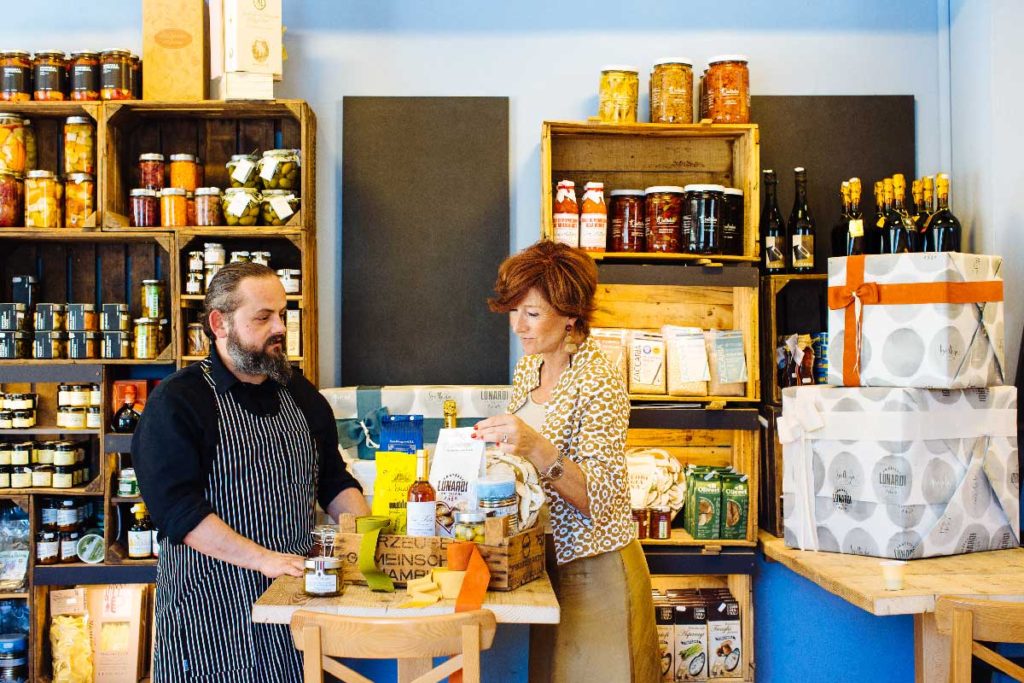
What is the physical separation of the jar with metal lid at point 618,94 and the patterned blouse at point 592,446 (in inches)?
54.3

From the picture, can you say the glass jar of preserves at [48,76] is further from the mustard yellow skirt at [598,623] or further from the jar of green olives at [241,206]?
the mustard yellow skirt at [598,623]

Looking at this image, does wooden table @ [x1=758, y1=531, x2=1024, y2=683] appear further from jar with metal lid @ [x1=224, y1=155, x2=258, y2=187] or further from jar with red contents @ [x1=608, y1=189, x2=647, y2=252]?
jar with metal lid @ [x1=224, y1=155, x2=258, y2=187]

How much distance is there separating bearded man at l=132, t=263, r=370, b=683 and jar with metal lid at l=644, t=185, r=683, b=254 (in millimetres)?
1542

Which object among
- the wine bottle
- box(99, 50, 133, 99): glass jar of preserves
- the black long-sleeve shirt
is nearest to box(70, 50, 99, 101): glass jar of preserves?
box(99, 50, 133, 99): glass jar of preserves

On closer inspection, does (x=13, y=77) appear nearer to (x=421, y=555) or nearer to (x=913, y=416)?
(x=421, y=555)

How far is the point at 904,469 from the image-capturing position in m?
3.00

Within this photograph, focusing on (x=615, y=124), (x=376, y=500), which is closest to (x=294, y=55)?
(x=615, y=124)

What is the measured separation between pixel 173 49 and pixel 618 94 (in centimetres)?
168

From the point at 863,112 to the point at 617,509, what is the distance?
2.28 metres

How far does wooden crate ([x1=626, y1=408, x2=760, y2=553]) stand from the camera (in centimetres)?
351

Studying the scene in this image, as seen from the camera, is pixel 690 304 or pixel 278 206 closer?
pixel 278 206

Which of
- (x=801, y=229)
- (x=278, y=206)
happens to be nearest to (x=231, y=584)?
(x=278, y=206)

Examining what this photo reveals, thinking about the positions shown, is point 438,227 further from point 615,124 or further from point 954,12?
point 954,12

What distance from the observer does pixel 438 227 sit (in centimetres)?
387
